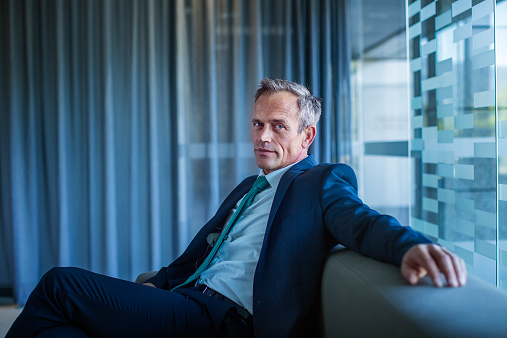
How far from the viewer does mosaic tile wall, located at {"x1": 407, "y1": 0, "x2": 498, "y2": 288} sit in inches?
66.0

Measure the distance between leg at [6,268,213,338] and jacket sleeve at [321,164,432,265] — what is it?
51 centimetres

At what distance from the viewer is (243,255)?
1.56 m

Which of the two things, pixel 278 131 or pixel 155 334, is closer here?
pixel 155 334

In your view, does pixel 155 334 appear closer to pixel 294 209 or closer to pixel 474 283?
pixel 294 209

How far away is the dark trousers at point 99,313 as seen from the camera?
4.35 feet

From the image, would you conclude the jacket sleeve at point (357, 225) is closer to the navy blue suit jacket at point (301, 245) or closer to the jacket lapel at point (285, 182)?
the navy blue suit jacket at point (301, 245)

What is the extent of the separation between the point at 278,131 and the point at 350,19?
190 centimetres

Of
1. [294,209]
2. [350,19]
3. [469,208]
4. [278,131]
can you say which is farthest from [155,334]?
[350,19]

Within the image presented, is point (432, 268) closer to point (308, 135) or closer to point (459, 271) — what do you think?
point (459, 271)

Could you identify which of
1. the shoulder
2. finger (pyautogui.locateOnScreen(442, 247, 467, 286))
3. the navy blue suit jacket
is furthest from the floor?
finger (pyautogui.locateOnScreen(442, 247, 467, 286))

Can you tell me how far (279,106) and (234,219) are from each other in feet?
1.51

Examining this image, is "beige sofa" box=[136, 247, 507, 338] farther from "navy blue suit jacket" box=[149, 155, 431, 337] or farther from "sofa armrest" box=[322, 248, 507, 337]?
"navy blue suit jacket" box=[149, 155, 431, 337]

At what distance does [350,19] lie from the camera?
3.25m

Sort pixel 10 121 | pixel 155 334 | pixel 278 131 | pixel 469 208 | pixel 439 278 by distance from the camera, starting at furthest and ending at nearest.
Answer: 1. pixel 10 121
2. pixel 469 208
3. pixel 278 131
4. pixel 155 334
5. pixel 439 278
